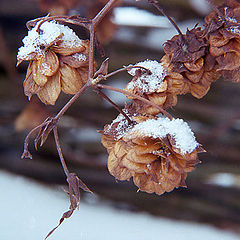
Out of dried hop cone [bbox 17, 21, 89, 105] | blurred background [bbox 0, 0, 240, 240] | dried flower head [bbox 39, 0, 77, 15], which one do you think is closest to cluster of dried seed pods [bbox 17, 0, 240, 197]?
dried hop cone [bbox 17, 21, 89, 105]

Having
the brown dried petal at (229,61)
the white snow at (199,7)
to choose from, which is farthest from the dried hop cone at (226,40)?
the white snow at (199,7)

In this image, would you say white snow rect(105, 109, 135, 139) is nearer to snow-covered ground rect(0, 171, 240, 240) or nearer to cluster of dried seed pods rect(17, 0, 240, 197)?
cluster of dried seed pods rect(17, 0, 240, 197)

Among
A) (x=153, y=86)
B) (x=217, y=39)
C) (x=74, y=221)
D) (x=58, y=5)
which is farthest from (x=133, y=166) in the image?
(x=74, y=221)

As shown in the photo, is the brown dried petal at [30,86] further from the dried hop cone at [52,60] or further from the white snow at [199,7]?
the white snow at [199,7]

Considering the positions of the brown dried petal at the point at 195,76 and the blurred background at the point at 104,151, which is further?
the blurred background at the point at 104,151

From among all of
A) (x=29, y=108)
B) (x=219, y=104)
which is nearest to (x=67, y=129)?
(x=29, y=108)

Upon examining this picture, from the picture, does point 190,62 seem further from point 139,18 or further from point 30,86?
point 139,18
